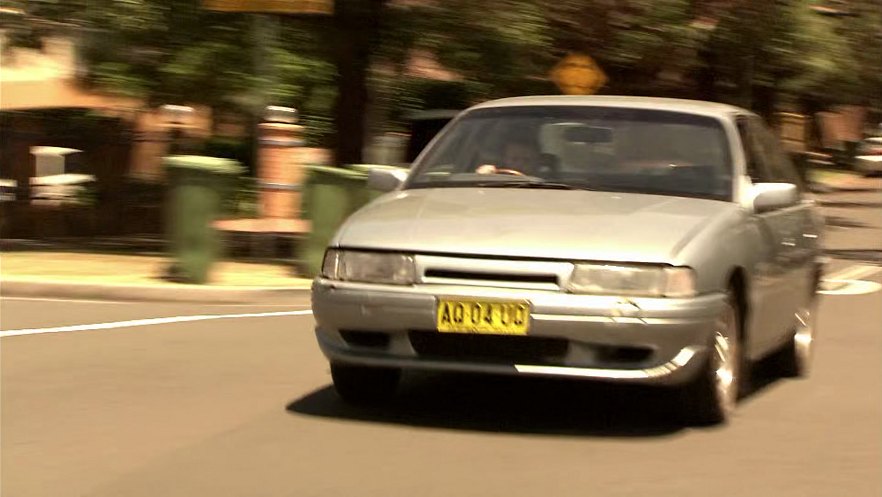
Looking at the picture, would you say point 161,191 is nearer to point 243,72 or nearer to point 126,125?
point 126,125

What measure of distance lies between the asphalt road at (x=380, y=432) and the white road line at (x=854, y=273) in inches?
212

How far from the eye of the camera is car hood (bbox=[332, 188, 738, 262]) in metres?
6.65

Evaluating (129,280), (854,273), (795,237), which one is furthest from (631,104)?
(854,273)

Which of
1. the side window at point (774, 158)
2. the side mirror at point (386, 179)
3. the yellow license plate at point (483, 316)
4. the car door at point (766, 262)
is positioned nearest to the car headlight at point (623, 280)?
the yellow license plate at point (483, 316)

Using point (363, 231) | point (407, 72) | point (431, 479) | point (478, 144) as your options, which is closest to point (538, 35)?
point (407, 72)

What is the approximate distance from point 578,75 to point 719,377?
9644mm

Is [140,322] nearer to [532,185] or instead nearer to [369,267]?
[532,185]

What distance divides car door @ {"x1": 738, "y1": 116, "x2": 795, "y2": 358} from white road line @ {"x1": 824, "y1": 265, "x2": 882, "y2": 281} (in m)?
6.67

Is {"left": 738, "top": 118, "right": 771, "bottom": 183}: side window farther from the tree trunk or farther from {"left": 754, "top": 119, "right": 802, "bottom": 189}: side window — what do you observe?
the tree trunk

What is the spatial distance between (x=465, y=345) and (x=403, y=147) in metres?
12.1

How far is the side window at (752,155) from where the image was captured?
315 inches

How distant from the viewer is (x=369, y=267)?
22.7 ft

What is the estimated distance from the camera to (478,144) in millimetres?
8086

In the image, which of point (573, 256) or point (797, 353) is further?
point (797, 353)
